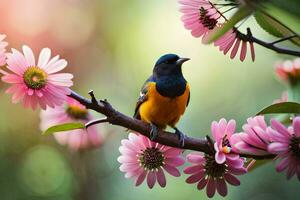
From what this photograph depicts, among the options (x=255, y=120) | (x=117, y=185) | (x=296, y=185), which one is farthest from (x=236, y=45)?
(x=117, y=185)

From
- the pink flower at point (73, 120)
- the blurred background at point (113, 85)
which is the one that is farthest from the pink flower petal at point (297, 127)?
the blurred background at point (113, 85)

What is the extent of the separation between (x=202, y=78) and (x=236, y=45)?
1670 millimetres

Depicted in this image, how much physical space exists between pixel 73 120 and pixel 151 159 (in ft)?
1.06

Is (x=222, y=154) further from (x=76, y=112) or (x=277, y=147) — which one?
(x=76, y=112)

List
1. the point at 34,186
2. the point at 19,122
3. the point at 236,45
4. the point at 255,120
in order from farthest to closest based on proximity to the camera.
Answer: the point at 19,122 → the point at 34,186 → the point at 236,45 → the point at 255,120

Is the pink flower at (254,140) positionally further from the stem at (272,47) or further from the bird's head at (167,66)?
the bird's head at (167,66)

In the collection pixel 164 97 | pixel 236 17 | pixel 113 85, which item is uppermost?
pixel 113 85

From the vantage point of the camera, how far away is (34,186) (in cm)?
203

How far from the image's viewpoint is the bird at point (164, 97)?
1025 millimetres

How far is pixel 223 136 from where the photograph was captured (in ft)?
1.73

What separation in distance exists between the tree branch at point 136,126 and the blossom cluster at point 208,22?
128 millimetres

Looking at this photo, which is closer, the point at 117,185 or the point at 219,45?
the point at 219,45

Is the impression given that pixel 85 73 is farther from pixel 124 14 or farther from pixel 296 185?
pixel 296 185

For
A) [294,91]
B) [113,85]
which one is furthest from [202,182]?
[113,85]
